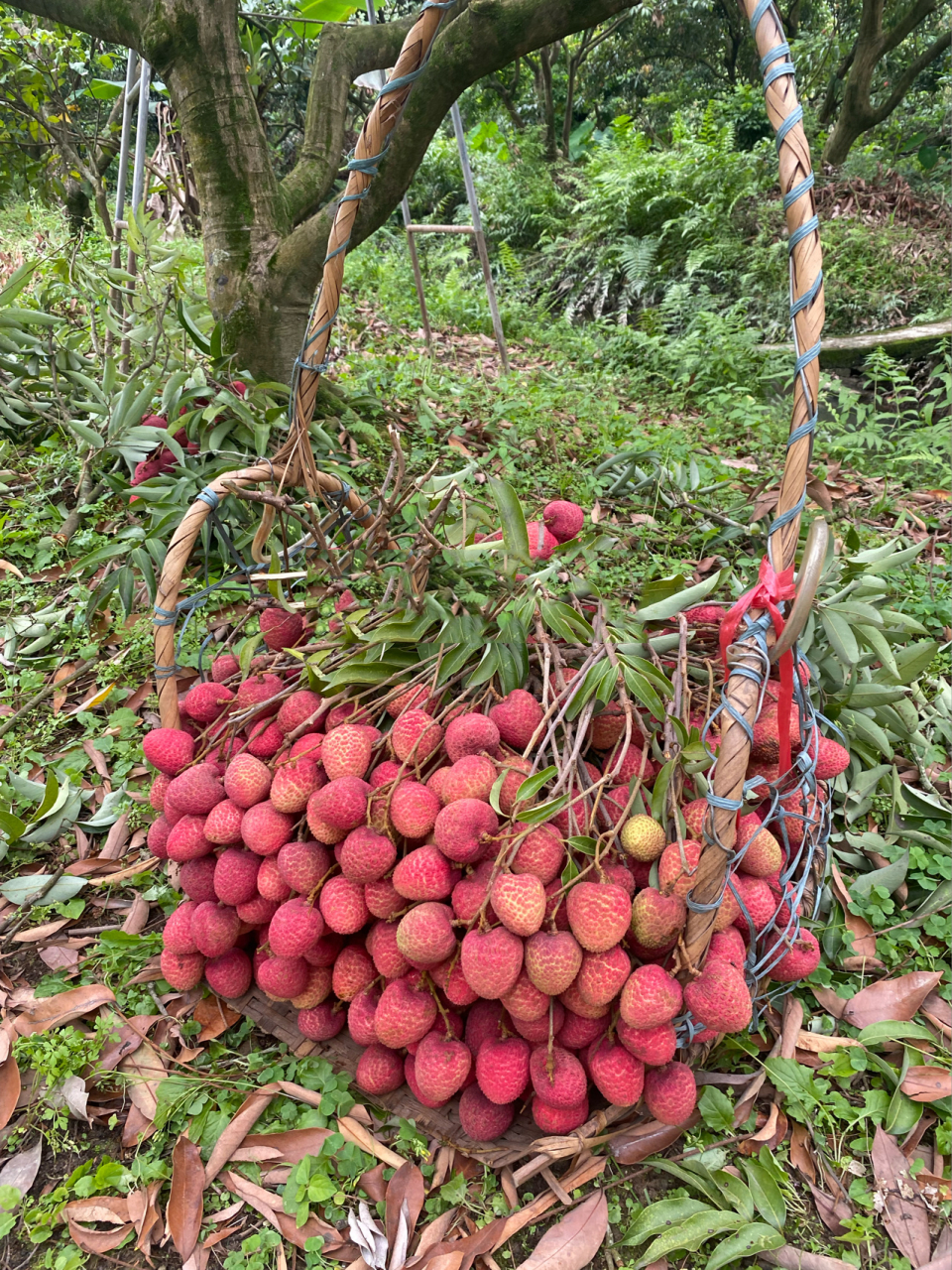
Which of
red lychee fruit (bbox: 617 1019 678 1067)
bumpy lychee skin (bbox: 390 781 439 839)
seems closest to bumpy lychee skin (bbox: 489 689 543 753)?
Result: bumpy lychee skin (bbox: 390 781 439 839)

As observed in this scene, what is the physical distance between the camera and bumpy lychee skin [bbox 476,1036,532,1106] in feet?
2.90

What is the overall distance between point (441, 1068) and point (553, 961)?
0.21 metres

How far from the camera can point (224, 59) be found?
6.54ft

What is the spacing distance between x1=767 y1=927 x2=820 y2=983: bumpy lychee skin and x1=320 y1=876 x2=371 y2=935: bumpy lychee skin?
1.74ft

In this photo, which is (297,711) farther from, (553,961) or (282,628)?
(553,961)

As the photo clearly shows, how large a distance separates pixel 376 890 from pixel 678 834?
369 mm

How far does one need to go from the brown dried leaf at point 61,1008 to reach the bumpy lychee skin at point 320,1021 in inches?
13.9

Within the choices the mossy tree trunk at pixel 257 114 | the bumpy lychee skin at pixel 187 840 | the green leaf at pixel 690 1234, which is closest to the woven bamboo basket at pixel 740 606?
the green leaf at pixel 690 1234

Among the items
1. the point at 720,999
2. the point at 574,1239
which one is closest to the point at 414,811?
the point at 720,999

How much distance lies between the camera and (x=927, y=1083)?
105cm

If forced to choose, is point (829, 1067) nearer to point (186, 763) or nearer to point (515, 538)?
point (515, 538)

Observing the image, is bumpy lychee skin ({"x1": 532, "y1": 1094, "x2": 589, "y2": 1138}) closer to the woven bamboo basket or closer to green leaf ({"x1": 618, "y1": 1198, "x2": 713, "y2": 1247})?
the woven bamboo basket

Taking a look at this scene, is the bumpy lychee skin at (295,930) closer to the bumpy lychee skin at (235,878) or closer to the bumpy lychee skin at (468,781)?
the bumpy lychee skin at (235,878)

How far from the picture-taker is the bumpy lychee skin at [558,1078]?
0.87m
